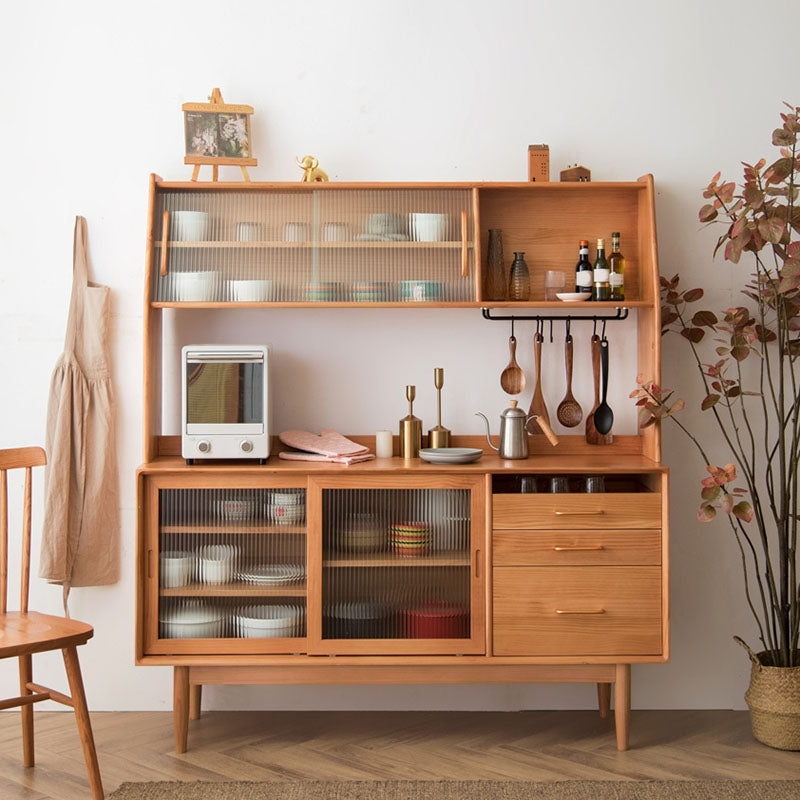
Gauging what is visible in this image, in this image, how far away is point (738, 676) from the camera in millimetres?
3447

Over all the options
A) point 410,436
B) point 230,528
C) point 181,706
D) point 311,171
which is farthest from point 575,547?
point 311,171

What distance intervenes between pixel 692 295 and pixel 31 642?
234 cm

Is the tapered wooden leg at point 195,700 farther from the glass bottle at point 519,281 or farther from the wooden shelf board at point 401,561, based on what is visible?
the glass bottle at point 519,281

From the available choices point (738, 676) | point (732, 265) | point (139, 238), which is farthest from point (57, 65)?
point (738, 676)

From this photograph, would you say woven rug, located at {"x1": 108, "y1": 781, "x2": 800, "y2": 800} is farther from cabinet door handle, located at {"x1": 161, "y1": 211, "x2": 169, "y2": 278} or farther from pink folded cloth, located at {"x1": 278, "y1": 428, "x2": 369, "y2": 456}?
cabinet door handle, located at {"x1": 161, "y1": 211, "x2": 169, "y2": 278}

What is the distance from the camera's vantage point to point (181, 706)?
301 centimetres

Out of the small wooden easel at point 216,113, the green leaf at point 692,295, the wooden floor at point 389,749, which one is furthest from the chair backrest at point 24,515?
the green leaf at point 692,295

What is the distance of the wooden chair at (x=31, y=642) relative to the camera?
2.47 meters

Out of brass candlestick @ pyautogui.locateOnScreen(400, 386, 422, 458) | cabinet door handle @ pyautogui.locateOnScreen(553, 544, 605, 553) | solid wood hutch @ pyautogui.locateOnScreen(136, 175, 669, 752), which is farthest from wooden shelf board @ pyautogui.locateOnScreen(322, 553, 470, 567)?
brass candlestick @ pyautogui.locateOnScreen(400, 386, 422, 458)

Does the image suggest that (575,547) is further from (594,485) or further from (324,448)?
(324,448)

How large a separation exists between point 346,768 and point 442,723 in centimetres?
50

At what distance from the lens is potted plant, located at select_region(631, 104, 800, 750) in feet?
9.62

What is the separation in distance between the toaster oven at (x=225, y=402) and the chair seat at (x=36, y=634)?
0.69m

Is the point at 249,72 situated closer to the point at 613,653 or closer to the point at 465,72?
the point at 465,72
